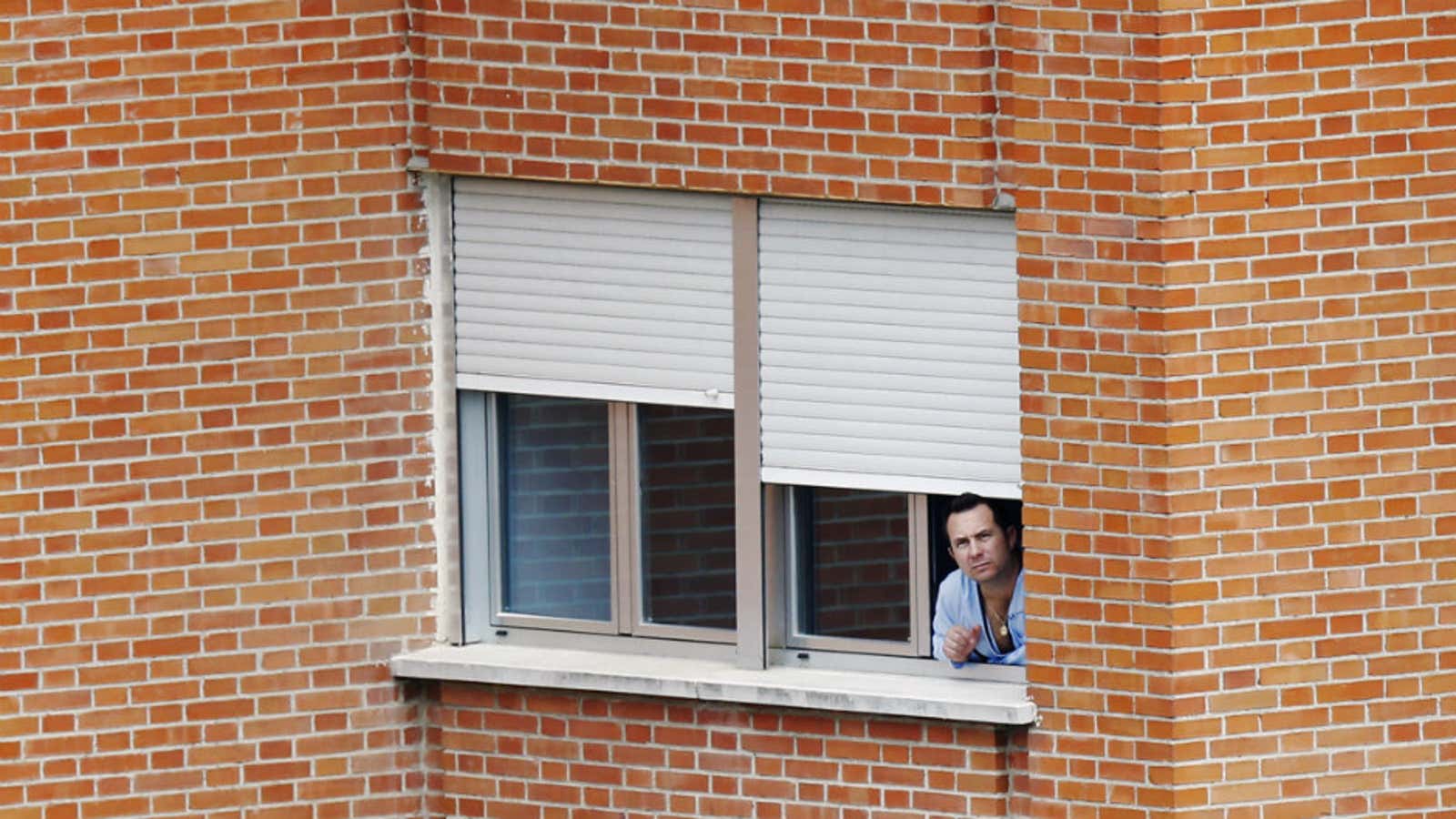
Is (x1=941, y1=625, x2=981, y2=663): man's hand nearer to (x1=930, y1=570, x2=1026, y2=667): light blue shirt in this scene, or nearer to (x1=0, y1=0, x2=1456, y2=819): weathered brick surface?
(x1=930, y1=570, x2=1026, y2=667): light blue shirt

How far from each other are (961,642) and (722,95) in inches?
80.5

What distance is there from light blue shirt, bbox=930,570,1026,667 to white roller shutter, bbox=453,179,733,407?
1.04 meters

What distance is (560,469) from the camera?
35.0 feet

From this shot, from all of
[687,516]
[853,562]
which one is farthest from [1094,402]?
[687,516]

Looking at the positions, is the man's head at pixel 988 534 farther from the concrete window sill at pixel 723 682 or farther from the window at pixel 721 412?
the concrete window sill at pixel 723 682

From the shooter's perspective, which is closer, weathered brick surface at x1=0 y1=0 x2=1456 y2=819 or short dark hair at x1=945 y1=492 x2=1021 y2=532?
weathered brick surface at x1=0 y1=0 x2=1456 y2=819

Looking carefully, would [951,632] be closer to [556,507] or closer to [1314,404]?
[1314,404]

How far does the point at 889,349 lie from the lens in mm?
9727

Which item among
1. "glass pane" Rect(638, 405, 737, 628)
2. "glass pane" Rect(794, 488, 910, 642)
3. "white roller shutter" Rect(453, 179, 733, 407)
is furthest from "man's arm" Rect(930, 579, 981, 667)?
"white roller shutter" Rect(453, 179, 733, 407)

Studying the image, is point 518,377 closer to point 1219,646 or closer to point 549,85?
point 549,85

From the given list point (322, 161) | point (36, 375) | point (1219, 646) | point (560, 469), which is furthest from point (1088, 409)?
point (36, 375)

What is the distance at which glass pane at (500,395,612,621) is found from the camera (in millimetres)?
10617

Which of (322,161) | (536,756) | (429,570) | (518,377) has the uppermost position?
(322,161)

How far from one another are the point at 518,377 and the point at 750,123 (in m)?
1.41
